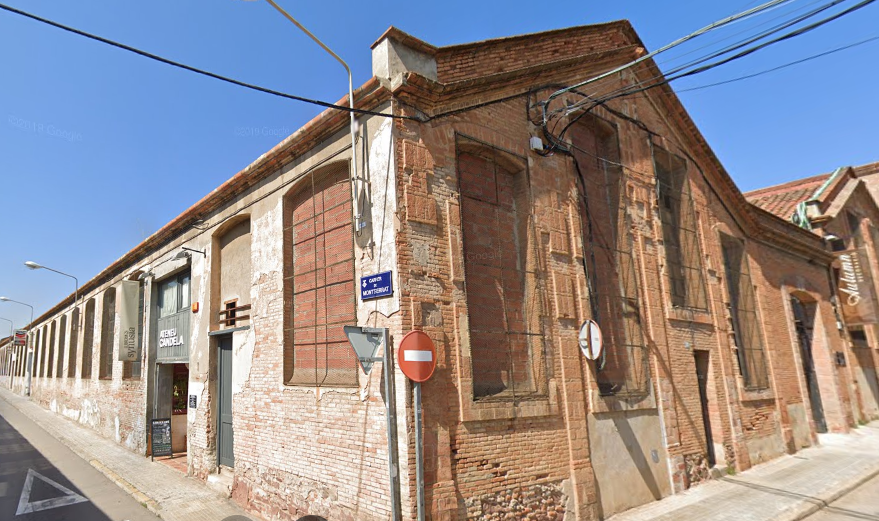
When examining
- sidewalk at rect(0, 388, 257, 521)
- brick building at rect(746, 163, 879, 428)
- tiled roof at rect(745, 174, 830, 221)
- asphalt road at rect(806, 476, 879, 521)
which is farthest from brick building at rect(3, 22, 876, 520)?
tiled roof at rect(745, 174, 830, 221)

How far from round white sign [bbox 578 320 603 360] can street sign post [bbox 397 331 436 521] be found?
3007mm

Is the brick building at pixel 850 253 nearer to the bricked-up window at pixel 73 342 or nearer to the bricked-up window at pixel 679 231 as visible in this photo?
the bricked-up window at pixel 679 231

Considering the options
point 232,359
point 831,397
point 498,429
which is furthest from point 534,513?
point 831,397

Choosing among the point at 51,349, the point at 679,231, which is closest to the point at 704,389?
the point at 679,231

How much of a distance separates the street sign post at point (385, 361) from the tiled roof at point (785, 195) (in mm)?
17247

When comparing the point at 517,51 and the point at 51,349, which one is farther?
the point at 51,349

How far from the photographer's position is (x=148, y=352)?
566 inches

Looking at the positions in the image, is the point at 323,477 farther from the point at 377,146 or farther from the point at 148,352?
the point at 148,352

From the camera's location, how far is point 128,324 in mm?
15398

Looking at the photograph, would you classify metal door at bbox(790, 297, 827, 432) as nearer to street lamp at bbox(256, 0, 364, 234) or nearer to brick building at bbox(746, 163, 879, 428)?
brick building at bbox(746, 163, 879, 428)

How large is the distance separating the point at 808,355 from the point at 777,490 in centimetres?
867

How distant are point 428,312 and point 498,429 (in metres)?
1.86

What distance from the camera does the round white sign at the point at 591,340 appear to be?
26.4ft

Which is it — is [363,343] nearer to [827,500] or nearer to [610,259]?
[610,259]
